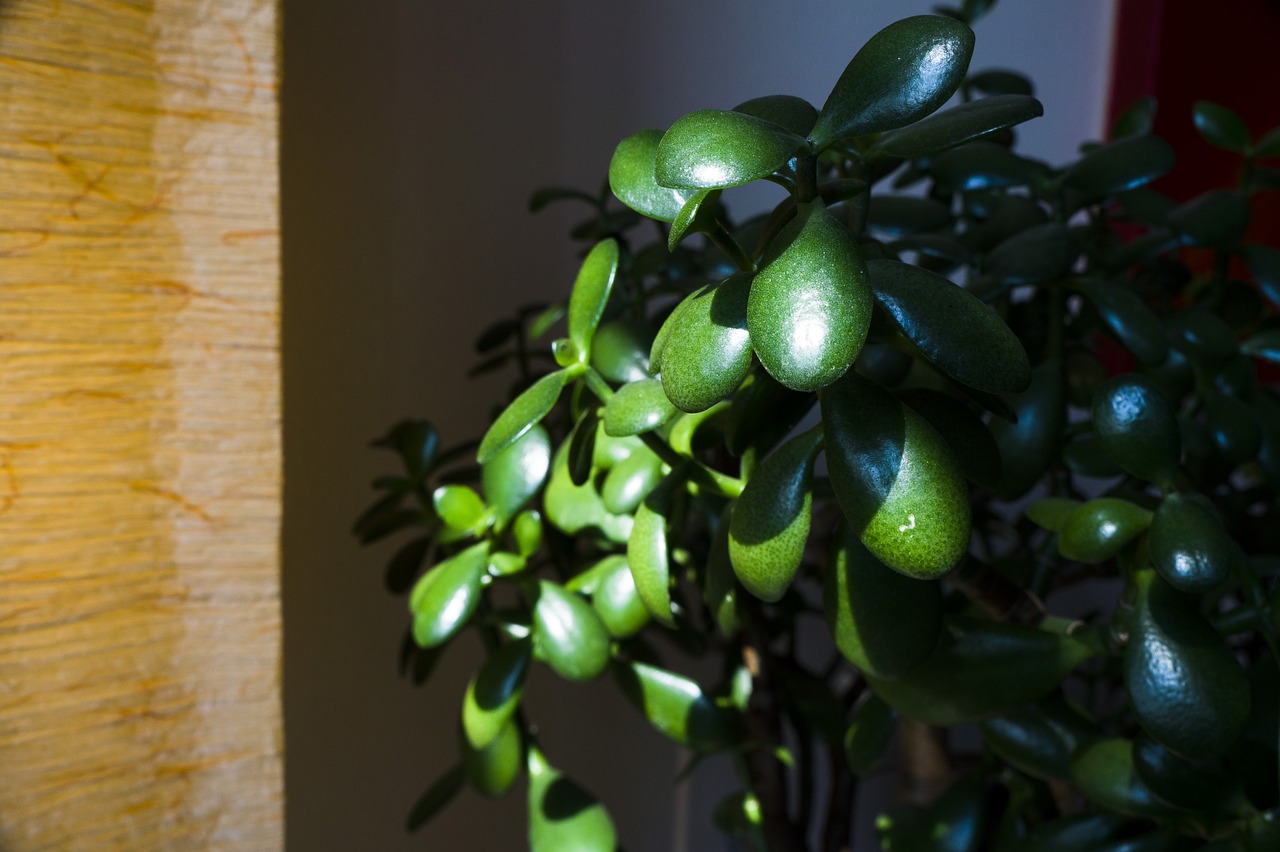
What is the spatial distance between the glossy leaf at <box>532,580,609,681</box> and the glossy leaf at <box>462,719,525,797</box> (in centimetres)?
9

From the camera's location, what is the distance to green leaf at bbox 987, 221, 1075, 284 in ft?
1.90

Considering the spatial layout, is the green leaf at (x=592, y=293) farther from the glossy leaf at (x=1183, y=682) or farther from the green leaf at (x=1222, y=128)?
the green leaf at (x=1222, y=128)

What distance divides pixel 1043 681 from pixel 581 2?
84cm

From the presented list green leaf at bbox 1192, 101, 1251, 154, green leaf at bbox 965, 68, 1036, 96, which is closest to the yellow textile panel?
green leaf at bbox 965, 68, 1036, 96

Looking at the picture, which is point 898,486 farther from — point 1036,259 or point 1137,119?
point 1137,119

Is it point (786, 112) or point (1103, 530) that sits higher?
point (786, 112)

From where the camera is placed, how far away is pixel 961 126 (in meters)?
0.38

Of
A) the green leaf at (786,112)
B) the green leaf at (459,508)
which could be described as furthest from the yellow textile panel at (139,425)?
the green leaf at (786,112)

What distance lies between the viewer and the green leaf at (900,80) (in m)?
0.34

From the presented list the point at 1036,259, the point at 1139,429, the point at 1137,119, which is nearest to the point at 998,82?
the point at 1137,119

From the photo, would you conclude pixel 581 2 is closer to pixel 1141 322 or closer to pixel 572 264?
pixel 572 264

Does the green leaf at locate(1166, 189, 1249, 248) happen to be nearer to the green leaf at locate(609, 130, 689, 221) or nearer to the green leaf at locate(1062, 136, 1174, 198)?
the green leaf at locate(1062, 136, 1174, 198)

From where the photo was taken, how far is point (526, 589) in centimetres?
58

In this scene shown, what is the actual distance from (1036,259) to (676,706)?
338 mm
